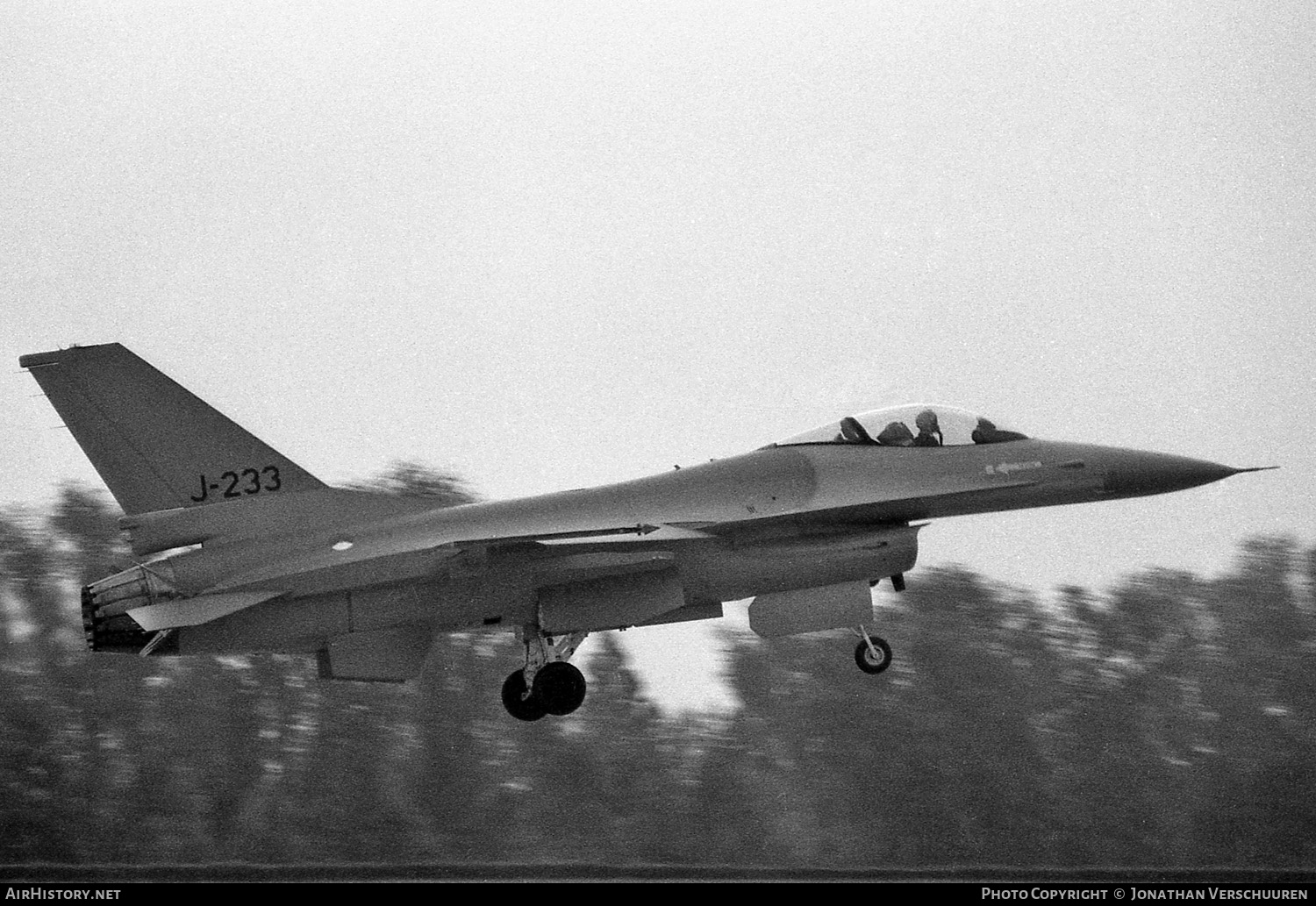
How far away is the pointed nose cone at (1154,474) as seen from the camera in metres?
19.8

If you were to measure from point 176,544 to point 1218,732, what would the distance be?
31.9 metres

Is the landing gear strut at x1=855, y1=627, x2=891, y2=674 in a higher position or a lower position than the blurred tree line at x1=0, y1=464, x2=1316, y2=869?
higher

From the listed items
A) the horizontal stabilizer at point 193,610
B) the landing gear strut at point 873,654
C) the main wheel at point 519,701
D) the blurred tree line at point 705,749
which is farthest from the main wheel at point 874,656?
the blurred tree line at point 705,749

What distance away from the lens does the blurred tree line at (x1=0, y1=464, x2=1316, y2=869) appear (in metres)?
42.2

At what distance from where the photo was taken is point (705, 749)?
44750 mm

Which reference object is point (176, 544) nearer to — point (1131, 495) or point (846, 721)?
point (1131, 495)

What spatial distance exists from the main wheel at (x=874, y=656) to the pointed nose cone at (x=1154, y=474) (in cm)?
279

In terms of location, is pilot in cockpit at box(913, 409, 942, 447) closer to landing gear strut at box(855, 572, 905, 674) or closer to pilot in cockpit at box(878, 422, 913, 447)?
pilot in cockpit at box(878, 422, 913, 447)

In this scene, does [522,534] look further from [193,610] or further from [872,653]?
[872,653]

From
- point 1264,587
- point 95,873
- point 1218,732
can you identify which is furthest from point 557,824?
point 95,873

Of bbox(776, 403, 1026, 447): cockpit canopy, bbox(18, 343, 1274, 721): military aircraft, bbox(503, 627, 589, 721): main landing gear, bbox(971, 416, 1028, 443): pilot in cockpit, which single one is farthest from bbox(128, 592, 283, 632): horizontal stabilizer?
bbox(971, 416, 1028, 443): pilot in cockpit

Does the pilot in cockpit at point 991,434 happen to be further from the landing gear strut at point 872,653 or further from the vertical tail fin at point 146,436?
the vertical tail fin at point 146,436

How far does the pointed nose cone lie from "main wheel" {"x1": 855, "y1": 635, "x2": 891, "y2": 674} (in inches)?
110
